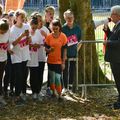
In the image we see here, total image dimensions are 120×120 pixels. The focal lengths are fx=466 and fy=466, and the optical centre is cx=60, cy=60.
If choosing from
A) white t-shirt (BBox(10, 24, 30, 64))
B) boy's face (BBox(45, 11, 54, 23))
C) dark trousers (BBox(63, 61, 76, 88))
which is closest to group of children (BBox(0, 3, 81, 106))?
white t-shirt (BBox(10, 24, 30, 64))

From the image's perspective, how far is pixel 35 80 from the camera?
9047 millimetres

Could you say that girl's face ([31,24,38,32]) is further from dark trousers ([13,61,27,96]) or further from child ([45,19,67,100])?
dark trousers ([13,61,27,96])

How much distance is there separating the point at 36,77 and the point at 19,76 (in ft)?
1.65

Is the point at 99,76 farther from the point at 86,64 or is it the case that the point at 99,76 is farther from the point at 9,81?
the point at 9,81

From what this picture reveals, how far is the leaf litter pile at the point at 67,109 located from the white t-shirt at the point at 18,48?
2.76 ft

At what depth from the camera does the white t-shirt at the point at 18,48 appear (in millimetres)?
8508

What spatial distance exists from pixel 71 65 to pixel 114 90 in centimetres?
130

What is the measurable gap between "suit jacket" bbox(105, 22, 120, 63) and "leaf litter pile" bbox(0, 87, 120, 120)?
37.3 inches

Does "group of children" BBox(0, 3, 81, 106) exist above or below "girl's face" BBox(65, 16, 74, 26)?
below

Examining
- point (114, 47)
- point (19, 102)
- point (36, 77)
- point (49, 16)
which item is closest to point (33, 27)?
point (36, 77)

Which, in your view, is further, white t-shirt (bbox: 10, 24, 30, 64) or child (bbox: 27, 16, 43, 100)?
child (bbox: 27, 16, 43, 100)

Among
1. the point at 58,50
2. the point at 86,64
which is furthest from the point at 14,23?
the point at 86,64

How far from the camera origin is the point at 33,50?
8891mm

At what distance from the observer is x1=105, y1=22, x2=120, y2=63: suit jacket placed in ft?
27.4
